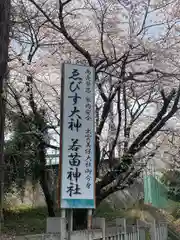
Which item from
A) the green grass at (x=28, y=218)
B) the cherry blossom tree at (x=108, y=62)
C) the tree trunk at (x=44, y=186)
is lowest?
the green grass at (x=28, y=218)

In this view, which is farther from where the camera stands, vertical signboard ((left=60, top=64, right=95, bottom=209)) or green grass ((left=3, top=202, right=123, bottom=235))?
green grass ((left=3, top=202, right=123, bottom=235))

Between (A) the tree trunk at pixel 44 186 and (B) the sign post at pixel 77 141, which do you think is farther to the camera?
(A) the tree trunk at pixel 44 186

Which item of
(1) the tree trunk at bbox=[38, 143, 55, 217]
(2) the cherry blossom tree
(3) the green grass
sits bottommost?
(3) the green grass

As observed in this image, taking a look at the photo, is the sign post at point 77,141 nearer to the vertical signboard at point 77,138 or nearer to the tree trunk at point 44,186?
the vertical signboard at point 77,138

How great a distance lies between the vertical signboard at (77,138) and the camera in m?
6.10

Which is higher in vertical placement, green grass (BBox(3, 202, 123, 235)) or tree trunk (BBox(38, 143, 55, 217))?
tree trunk (BBox(38, 143, 55, 217))

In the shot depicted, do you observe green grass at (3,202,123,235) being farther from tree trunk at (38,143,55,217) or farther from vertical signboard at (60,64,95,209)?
vertical signboard at (60,64,95,209)

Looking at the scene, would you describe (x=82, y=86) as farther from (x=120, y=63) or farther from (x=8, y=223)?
(x=8, y=223)

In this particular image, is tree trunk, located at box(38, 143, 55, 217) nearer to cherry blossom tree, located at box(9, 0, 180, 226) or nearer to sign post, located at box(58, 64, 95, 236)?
cherry blossom tree, located at box(9, 0, 180, 226)

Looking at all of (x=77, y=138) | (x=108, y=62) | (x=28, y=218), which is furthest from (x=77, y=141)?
(x=28, y=218)

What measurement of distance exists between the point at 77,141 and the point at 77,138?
6cm

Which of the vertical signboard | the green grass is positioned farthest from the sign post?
the green grass

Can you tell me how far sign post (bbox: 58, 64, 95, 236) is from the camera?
6078 mm

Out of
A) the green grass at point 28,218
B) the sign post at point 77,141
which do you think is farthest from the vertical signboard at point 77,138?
the green grass at point 28,218
